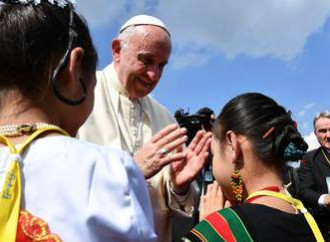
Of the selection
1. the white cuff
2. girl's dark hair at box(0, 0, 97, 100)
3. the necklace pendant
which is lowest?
the white cuff

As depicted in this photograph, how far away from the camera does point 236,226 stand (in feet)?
6.83

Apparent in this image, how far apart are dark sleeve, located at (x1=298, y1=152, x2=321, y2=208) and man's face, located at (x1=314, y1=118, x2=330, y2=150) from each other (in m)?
0.27

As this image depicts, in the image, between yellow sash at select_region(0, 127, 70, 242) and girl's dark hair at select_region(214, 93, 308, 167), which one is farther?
girl's dark hair at select_region(214, 93, 308, 167)

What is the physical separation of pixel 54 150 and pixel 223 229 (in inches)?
41.9

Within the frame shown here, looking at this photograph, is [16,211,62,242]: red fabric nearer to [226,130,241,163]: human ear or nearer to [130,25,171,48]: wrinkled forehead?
[226,130,241,163]: human ear

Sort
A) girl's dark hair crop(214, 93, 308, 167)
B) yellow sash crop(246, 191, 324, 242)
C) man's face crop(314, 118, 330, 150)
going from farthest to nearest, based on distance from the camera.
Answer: man's face crop(314, 118, 330, 150)
girl's dark hair crop(214, 93, 308, 167)
yellow sash crop(246, 191, 324, 242)

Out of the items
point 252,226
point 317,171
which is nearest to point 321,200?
point 317,171

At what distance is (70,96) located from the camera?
1361 millimetres

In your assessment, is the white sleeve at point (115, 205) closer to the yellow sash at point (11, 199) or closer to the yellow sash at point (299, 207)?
the yellow sash at point (11, 199)

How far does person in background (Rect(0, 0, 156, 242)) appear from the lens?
3.95 ft

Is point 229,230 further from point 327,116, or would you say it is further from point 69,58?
point 327,116

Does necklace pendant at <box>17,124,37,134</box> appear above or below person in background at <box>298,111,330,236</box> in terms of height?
above

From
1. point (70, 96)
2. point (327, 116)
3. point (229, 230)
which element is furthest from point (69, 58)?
point (327, 116)

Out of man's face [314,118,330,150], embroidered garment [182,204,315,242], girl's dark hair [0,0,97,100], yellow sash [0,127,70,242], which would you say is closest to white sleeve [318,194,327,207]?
man's face [314,118,330,150]
